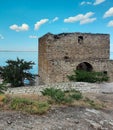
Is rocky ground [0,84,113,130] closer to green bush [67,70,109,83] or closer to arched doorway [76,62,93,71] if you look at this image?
green bush [67,70,109,83]

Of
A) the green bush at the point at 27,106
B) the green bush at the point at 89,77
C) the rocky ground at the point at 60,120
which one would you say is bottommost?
the rocky ground at the point at 60,120

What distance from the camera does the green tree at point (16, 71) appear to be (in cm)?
1512

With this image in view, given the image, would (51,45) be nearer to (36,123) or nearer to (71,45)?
(71,45)

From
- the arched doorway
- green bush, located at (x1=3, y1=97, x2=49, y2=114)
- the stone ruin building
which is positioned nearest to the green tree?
the stone ruin building

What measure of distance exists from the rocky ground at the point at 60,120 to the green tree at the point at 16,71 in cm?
782

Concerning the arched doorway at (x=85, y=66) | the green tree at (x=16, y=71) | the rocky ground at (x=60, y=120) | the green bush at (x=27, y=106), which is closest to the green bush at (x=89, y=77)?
the green tree at (x=16, y=71)

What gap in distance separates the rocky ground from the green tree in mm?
7822

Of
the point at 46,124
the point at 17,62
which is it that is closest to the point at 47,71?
the point at 17,62

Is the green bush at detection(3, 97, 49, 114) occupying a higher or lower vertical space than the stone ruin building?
lower

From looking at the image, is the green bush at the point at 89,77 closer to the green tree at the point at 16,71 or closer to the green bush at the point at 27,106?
the green tree at the point at 16,71

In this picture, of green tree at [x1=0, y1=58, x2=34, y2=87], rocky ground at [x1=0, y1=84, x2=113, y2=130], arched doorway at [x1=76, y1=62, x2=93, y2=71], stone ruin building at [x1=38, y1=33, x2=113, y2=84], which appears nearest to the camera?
rocky ground at [x1=0, y1=84, x2=113, y2=130]

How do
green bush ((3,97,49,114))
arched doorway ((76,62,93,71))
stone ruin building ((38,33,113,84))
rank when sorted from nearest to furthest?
green bush ((3,97,49,114)) → stone ruin building ((38,33,113,84)) → arched doorway ((76,62,93,71))

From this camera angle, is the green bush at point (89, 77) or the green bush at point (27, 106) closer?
the green bush at point (27, 106)

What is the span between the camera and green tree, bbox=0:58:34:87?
49.6 feet
